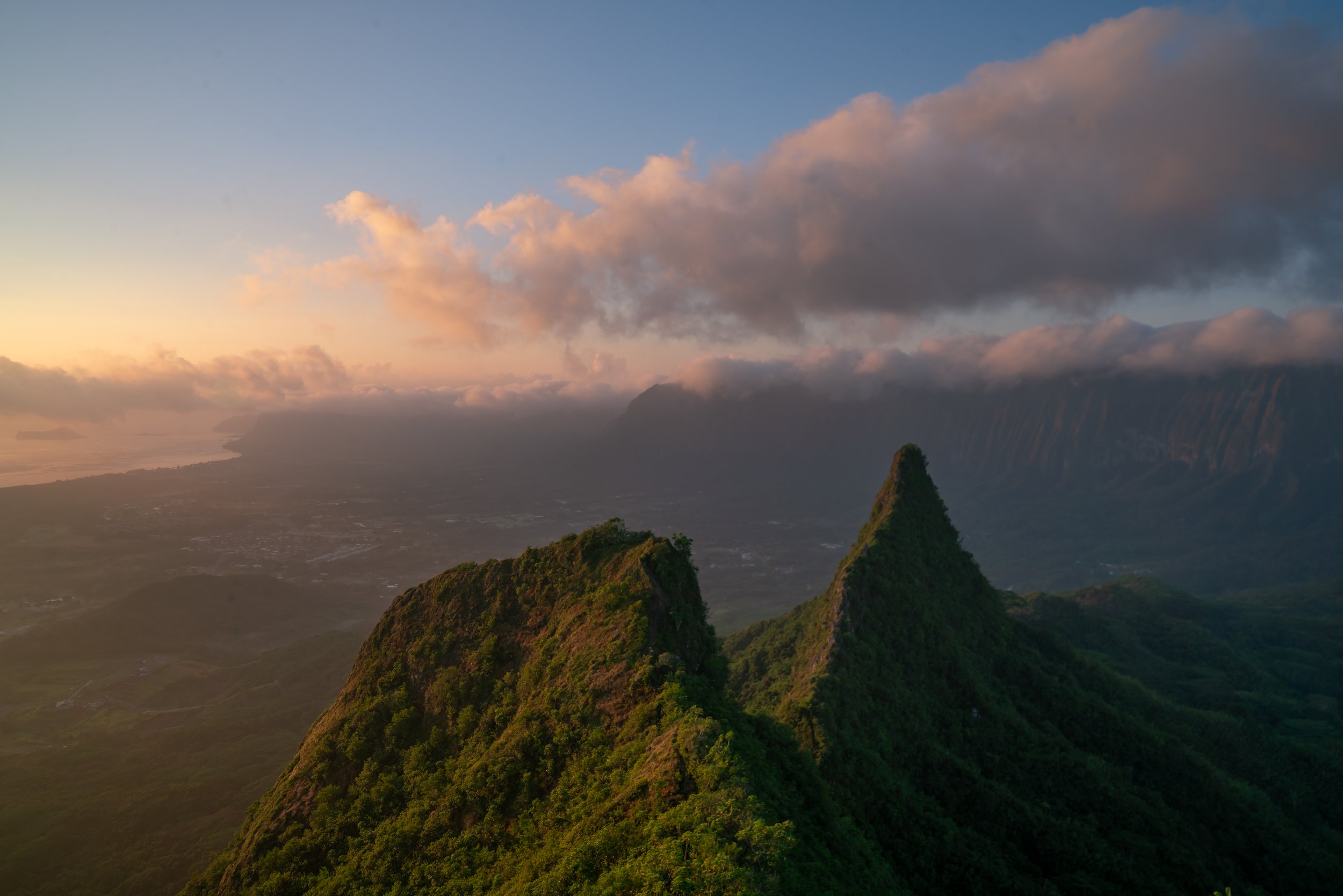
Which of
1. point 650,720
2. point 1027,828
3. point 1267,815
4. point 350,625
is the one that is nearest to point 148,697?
point 350,625

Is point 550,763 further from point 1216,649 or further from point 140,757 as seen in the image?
point 1216,649

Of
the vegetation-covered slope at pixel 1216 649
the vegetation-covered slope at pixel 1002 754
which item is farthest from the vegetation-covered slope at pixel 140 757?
the vegetation-covered slope at pixel 1216 649

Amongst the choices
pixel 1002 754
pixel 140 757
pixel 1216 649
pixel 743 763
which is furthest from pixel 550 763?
pixel 1216 649

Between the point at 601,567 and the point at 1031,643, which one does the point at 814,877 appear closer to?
the point at 601,567

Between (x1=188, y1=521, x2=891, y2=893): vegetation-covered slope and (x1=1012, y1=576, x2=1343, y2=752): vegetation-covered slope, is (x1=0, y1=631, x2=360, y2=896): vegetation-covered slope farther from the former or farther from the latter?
(x1=1012, y1=576, x2=1343, y2=752): vegetation-covered slope

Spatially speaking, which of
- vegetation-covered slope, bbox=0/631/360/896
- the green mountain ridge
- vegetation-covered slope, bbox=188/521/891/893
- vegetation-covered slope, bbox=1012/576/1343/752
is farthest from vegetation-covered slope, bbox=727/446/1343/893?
vegetation-covered slope, bbox=0/631/360/896

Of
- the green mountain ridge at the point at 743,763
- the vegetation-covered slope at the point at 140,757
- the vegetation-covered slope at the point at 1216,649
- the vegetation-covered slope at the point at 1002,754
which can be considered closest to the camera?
the green mountain ridge at the point at 743,763

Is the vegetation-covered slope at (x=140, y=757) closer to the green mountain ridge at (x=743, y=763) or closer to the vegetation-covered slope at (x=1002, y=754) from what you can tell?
the green mountain ridge at (x=743, y=763)
